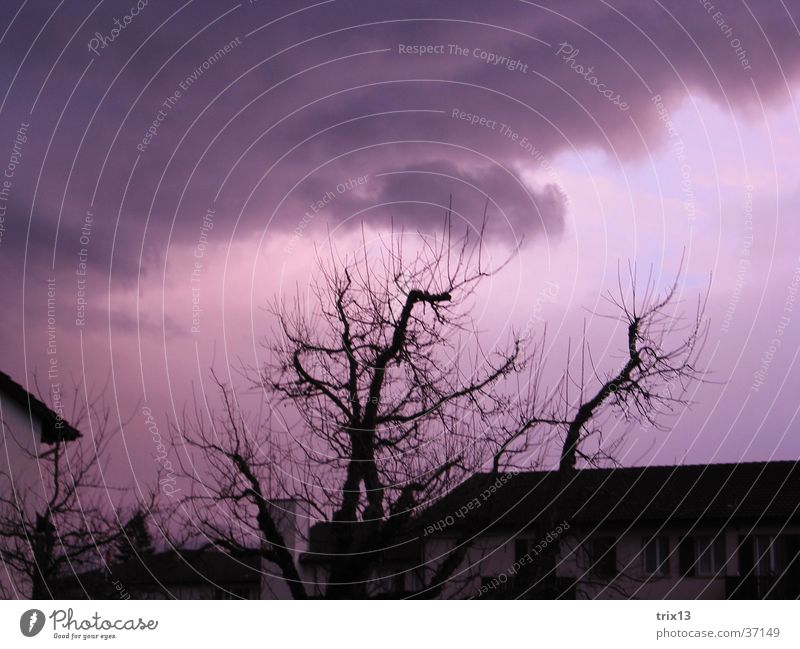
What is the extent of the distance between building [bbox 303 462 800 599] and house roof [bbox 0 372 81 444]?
300 cm

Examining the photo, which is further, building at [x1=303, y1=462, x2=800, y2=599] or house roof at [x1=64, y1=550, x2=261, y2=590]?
building at [x1=303, y1=462, x2=800, y2=599]

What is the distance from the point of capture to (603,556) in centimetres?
1411

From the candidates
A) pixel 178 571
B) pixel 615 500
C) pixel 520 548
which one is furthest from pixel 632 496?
pixel 178 571

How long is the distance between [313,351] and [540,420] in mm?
2525

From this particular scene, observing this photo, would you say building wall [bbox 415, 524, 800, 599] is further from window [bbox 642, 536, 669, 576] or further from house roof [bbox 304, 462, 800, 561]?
house roof [bbox 304, 462, 800, 561]

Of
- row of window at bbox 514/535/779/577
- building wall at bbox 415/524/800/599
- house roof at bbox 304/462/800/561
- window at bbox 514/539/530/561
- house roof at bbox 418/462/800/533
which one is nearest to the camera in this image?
house roof at bbox 304/462/800/561

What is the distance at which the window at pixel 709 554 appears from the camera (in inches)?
519

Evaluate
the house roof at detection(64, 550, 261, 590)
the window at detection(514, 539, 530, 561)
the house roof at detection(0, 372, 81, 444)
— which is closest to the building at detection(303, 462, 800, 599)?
the window at detection(514, 539, 530, 561)

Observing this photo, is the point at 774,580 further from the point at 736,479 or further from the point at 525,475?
the point at 525,475

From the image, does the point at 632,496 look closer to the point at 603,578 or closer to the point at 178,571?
the point at 603,578

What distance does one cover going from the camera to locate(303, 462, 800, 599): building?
473 inches

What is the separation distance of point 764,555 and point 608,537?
206 cm
